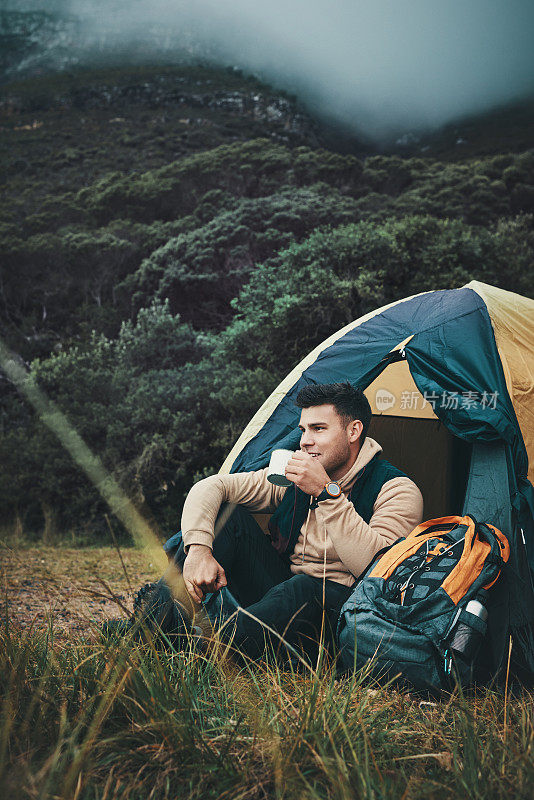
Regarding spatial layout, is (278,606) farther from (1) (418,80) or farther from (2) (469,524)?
(1) (418,80)

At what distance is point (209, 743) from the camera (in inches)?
55.2

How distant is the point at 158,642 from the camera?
86.7 inches

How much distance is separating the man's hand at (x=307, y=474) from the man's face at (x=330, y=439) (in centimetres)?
20

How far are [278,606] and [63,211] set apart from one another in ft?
57.7

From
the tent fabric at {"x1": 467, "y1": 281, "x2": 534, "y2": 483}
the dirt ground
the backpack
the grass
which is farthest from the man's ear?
the dirt ground

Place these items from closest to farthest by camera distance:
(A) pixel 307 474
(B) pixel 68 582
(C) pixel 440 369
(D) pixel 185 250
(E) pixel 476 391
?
(A) pixel 307 474
(E) pixel 476 391
(C) pixel 440 369
(B) pixel 68 582
(D) pixel 185 250

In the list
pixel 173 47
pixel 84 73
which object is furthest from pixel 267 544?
pixel 173 47

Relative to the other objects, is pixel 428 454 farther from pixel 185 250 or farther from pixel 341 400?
pixel 185 250

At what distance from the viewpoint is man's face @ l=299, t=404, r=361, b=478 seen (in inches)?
104

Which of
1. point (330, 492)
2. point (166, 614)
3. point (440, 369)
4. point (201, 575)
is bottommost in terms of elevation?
point (166, 614)

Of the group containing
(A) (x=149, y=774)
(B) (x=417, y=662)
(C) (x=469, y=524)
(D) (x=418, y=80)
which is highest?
(D) (x=418, y=80)

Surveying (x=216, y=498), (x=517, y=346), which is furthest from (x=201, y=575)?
(x=517, y=346)

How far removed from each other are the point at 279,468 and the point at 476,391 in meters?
1.08

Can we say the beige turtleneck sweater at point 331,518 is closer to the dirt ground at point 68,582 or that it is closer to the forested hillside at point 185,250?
the dirt ground at point 68,582
